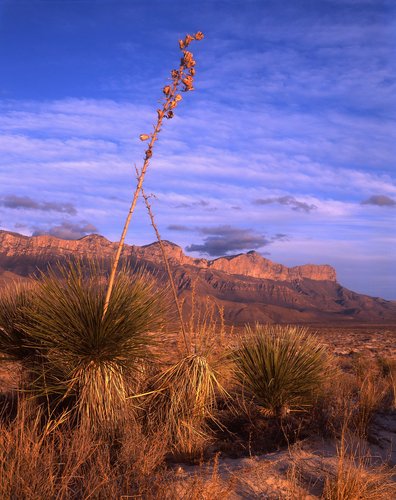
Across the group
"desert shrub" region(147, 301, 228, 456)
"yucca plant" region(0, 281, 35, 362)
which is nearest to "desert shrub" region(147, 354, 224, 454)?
"desert shrub" region(147, 301, 228, 456)

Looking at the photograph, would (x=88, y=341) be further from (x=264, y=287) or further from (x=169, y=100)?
(x=264, y=287)

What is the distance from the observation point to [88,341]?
215 inches

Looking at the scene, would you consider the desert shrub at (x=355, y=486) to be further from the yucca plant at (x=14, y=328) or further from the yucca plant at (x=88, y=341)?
the yucca plant at (x=14, y=328)

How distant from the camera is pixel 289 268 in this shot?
14900cm

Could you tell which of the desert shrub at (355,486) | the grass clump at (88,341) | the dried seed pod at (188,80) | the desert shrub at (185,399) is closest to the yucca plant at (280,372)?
the desert shrub at (185,399)

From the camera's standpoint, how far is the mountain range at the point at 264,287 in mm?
73875

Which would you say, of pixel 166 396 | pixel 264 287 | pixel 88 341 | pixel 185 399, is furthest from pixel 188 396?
pixel 264 287

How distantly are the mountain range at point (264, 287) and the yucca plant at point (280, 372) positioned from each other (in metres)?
54.2

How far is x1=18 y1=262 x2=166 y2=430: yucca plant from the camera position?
5.47 meters

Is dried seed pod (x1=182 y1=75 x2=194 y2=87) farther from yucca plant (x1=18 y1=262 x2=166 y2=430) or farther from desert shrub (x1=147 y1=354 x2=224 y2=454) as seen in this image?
desert shrub (x1=147 y1=354 x2=224 y2=454)

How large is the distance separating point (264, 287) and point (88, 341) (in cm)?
11107

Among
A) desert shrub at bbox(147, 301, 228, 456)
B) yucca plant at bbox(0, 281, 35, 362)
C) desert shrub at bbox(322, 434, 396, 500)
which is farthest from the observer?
yucca plant at bbox(0, 281, 35, 362)

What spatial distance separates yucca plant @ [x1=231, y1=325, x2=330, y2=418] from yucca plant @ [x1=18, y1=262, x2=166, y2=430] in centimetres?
173

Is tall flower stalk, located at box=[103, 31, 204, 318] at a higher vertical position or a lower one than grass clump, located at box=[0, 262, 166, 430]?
higher
